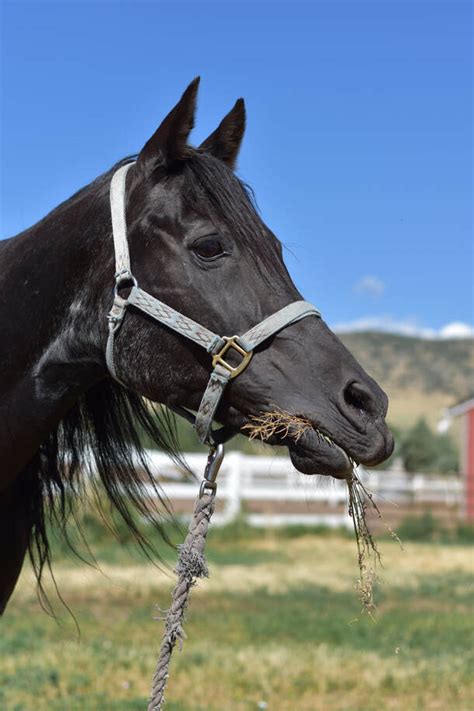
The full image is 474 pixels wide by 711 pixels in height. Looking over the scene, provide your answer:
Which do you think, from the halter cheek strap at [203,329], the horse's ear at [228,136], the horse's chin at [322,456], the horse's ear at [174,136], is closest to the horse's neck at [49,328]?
the halter cheek strap at [203,329]

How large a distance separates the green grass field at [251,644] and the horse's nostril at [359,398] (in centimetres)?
241

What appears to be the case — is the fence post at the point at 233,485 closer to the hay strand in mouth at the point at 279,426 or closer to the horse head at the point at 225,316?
the horse head at the point at 225,316

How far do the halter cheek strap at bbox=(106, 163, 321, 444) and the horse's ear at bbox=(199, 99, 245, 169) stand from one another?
471 millimetres

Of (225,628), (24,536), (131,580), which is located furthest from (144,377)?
(131,580)

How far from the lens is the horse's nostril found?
8.27 feet

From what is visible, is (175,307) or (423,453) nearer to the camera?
(175,307)

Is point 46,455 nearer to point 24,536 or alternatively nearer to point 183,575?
point 24,536

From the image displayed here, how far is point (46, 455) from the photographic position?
3471 millimetres

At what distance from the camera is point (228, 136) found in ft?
10.5

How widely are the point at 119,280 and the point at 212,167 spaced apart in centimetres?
47

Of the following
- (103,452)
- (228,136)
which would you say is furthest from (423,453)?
(228,136)

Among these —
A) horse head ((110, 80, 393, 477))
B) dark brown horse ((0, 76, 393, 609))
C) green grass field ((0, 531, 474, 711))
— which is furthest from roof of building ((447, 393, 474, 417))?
horse head ((110, 80, 393, 477))

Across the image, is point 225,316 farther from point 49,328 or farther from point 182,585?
point 182,585

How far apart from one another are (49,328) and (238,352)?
74 centimetres
